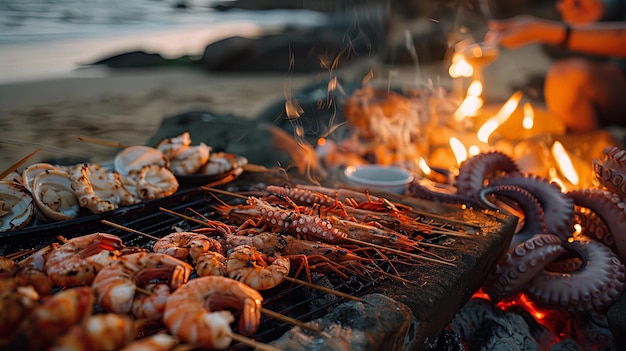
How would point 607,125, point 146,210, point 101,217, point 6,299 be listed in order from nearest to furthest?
point 6,299 < point 101,217 < point 146,210 < point 607,125

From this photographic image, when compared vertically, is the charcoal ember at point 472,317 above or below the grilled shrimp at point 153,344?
below

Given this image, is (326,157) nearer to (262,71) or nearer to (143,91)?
(143,91)

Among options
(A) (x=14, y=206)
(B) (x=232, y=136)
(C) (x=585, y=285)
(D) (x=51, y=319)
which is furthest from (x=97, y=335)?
(B) (x=232, y=136)

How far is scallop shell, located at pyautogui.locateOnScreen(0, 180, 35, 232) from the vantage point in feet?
10.6

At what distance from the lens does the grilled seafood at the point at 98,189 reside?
3.44 m

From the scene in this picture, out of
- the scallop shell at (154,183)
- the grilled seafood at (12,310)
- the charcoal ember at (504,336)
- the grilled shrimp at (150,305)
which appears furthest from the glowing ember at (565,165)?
the grilled seafood at (12,310)

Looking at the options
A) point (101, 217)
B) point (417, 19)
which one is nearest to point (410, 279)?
point (101, 217)

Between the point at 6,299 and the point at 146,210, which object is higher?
the point at 6,299

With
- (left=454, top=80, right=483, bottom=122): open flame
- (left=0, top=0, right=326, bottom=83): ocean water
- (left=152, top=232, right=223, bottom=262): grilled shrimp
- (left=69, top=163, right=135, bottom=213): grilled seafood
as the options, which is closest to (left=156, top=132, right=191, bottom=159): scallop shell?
(left=69, top=163, right=135, bottom=213): grilled seafood

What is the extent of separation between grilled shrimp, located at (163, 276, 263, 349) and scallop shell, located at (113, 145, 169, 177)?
2.19 metres

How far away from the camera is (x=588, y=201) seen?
3895 mm

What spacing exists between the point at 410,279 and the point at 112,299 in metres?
1.59

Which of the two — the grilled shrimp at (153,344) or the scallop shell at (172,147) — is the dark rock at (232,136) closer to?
the scallop shell at (172,147)

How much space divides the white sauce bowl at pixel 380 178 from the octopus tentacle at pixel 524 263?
133 cm
